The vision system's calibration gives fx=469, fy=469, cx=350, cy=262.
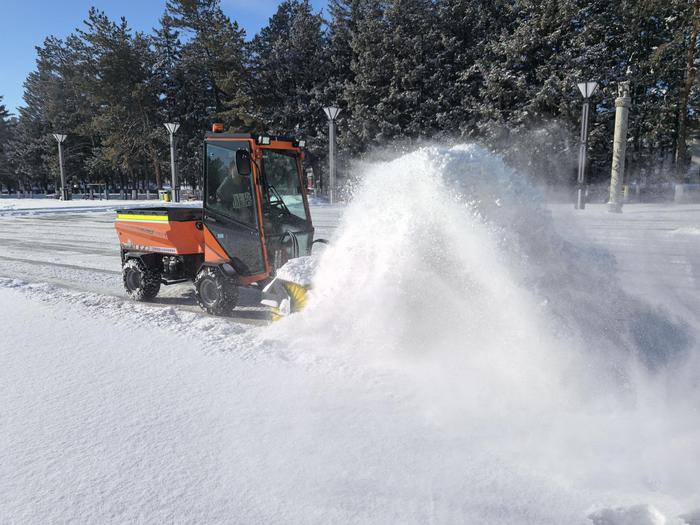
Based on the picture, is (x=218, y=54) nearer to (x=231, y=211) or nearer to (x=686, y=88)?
(x=686, y=88)

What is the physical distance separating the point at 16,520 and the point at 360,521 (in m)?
1.52

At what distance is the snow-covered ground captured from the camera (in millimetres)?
2223

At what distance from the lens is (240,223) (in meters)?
5.35

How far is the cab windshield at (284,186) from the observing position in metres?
5.39

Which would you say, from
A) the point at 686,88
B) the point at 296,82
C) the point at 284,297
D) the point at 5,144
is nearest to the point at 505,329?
the point at 284,297

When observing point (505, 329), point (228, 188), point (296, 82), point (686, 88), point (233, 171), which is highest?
point (296, 82)

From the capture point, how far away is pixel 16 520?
2070mm

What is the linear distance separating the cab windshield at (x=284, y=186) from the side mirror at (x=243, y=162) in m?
0.27

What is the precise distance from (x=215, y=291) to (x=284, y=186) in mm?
1486

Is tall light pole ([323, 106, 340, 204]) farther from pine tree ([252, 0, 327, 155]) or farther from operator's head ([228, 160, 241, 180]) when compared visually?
operator's head ([228, 160, 241, 180])

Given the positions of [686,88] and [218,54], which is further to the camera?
[218,54]

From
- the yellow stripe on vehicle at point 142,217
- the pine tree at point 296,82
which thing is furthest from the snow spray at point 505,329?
the pine tree at point 296,82

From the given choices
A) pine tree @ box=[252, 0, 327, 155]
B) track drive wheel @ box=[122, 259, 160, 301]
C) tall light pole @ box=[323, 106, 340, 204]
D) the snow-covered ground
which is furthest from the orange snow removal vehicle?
pine tree @ box=[252, 0, 327, 155]

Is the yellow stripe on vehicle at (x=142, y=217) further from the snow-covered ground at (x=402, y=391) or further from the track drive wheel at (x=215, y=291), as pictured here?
the snow-covered ground at (x=402, y=391)
